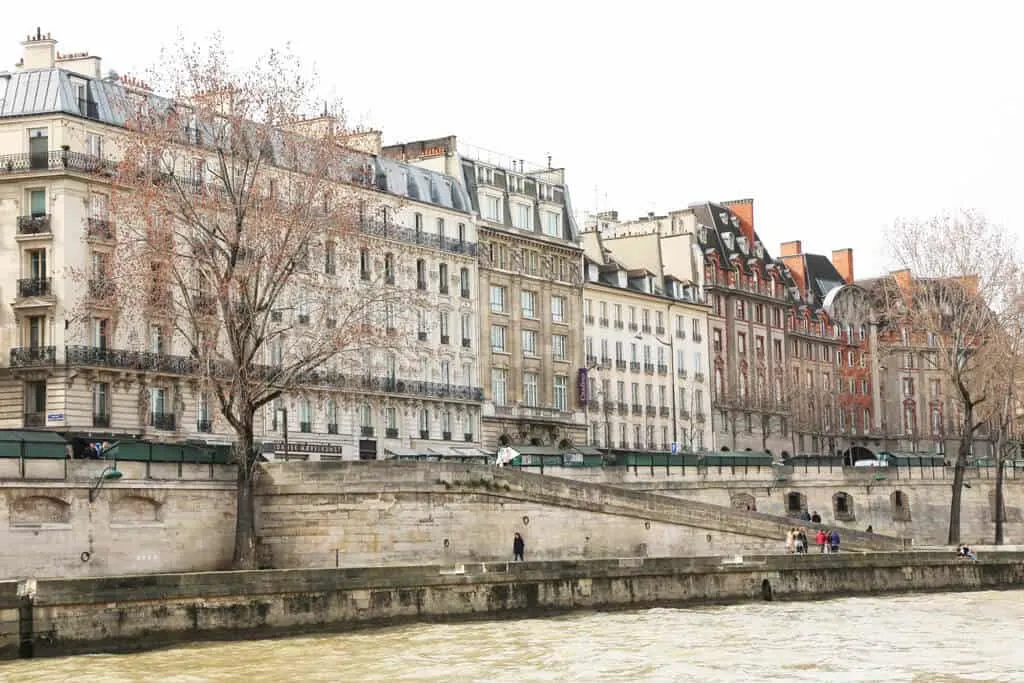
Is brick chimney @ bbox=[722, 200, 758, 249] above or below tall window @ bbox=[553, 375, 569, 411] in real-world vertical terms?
above

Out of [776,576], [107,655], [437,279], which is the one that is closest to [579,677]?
[107,655]

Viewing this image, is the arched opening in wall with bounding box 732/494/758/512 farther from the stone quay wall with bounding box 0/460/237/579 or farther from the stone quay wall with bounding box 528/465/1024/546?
the stone quay wall with bounding box 0/460/237/579

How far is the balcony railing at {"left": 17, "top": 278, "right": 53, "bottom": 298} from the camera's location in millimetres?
59062

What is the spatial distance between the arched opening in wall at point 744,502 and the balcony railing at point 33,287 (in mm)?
30647

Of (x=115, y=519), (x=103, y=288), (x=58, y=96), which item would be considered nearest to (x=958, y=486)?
(x=115, y=519)

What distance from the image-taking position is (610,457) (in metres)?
73.4

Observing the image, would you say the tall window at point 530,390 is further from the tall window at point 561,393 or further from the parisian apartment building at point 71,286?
the parisian apartment building at point 71,286

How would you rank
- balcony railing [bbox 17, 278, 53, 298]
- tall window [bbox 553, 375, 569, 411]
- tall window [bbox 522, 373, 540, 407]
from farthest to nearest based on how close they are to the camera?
tall window [bbox 553, 375, 569, 411] → tall window [bbox 522, 373, 540, 407] → balcony railing [bbox 17, 278, 53, 298]

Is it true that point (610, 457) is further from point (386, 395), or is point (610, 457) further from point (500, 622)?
point (500, 622)

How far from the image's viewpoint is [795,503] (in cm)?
7869

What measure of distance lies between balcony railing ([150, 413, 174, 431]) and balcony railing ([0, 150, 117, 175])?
8675 mm

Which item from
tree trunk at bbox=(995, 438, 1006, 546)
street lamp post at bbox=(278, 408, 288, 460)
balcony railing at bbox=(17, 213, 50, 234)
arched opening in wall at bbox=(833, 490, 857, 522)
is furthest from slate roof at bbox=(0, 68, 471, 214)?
tree trunk at bbox=(995, 438, 1006, 546)

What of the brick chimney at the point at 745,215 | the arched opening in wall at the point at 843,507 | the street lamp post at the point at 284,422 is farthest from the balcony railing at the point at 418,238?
the brick chimney at the point at 745,215

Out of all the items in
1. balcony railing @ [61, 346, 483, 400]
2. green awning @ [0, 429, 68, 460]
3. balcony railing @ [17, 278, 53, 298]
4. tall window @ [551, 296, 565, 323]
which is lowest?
green awning @ [0, 429, 68, 460]
